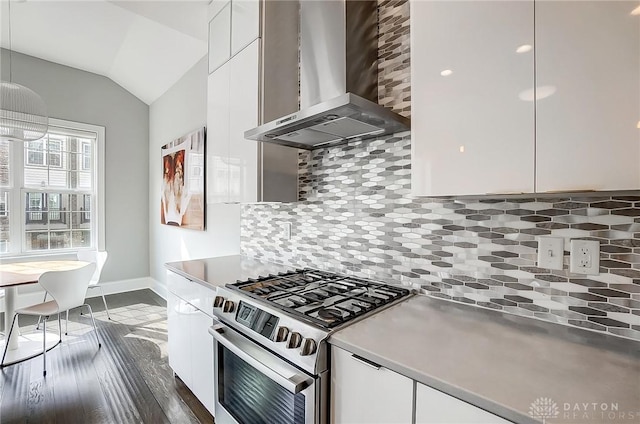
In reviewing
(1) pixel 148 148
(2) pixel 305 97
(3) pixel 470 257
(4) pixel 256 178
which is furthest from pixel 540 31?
(1) pixel 148 148

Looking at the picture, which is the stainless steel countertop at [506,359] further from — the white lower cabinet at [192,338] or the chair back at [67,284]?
the chair back at [67,284]

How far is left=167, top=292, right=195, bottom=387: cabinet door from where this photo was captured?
6.40ft

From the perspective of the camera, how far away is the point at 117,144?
4480 mm

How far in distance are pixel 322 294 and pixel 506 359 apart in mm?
767

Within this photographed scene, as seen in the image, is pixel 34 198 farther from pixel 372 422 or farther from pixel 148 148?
pixel 372 422

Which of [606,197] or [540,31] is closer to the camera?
[540,31]

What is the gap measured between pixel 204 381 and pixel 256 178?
4.18ft

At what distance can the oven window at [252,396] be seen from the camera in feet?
3.73

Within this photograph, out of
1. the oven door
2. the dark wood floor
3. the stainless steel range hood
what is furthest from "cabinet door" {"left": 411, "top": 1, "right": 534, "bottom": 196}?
the dark wood floor

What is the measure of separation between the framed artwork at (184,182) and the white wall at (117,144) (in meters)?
0.83

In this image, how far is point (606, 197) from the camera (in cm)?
100

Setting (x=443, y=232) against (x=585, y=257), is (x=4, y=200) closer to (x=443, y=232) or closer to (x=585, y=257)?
(x=443, y=232)

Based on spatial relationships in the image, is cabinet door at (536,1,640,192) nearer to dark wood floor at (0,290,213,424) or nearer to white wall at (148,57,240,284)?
white wall at (148,57,240,284)

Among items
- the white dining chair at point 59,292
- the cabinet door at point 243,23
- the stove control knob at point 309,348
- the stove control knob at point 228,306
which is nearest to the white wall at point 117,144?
the white dining chair at point 59,292
